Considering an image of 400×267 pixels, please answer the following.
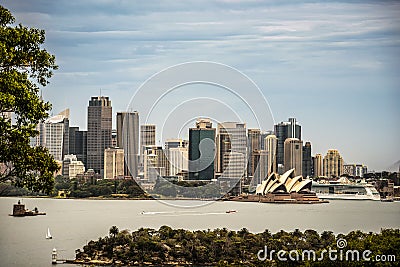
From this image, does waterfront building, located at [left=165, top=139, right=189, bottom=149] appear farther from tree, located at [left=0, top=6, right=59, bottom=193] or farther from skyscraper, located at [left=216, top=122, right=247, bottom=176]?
tree, located at [left=0, top=6, right=59, bottom=193]

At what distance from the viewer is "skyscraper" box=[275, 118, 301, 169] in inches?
468

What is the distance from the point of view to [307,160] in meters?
13.4

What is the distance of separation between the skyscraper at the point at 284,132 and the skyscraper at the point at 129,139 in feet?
9.51

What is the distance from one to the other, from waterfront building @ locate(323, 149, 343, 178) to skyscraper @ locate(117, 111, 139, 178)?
4.07 meters

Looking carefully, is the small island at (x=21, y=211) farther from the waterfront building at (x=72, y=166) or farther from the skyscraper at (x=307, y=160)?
the skyscraper at (x=307, y=160)

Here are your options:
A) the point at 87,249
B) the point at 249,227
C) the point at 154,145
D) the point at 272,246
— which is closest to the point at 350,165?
the point at 249,227

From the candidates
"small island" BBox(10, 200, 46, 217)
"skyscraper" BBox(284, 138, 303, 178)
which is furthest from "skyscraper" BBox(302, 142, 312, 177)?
"small island" BBox(10, 200, 46, 217)

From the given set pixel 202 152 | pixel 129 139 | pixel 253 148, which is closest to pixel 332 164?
pixel 253 148

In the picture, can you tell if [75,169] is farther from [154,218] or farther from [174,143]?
[174,143]

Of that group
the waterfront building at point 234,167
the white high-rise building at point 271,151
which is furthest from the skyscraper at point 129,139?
the white high-rise building at point 271,151

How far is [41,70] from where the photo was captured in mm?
2551

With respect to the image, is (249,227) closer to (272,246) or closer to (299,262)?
(272,246)

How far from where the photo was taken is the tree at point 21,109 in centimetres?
229

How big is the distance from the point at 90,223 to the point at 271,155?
3.96 meters
